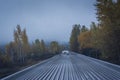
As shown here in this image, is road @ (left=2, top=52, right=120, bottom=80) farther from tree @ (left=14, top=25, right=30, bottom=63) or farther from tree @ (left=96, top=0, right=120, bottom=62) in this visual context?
tree @ (left=14, top=25, right=30, bottom=63)

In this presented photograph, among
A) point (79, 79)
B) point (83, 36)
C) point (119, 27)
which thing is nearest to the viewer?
point (79, 79)

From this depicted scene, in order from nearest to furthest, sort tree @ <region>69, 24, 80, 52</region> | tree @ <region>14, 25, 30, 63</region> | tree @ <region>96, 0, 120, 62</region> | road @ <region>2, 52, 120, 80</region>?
1. road @ <region>2, 52, 120, 80</region>
2. tree @ <region>96, 0, 120, 62</region>
3. tree @ <region>14, 25, 30, 63</region>
4. tree @ <region>69, 24, 80, 52</region>

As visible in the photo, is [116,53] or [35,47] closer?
[116,53]

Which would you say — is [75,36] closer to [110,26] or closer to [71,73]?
[110,26]

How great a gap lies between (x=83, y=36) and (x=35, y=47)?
58.4m

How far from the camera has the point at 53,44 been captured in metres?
186

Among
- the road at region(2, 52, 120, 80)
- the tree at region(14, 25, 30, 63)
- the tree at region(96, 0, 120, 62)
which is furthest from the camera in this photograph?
the tree at region(14, 25, 30, 63)

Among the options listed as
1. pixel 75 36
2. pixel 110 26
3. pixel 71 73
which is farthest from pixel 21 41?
pixel 71 73

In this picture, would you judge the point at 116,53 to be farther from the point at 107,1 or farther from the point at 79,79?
the point at 79,79

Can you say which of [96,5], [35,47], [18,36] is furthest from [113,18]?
[35,47]

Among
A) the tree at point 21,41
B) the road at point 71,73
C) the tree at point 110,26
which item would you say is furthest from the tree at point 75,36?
the road at point 71,73

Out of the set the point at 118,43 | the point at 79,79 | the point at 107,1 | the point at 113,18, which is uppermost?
the point at 107,1

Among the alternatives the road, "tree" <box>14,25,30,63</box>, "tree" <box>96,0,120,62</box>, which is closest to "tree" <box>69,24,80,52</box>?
"tree" <box>14,25,30,63</box>

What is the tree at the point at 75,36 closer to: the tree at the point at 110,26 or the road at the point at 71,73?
the tree at the point at 110,26
